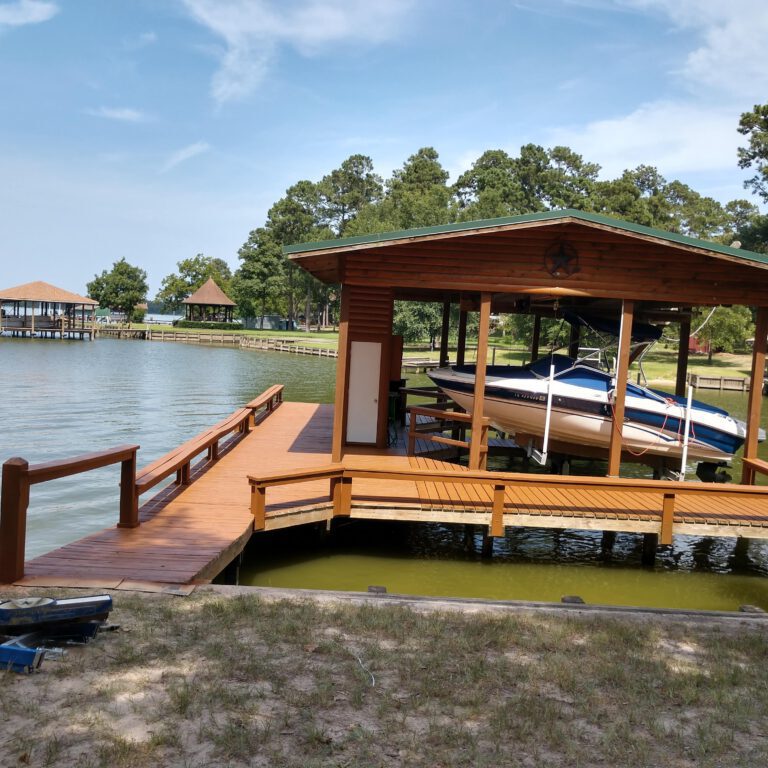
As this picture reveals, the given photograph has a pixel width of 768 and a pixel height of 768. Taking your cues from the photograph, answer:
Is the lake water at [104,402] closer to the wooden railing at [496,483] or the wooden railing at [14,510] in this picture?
the wooden railing at [496,483]

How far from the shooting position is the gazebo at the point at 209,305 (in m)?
82.5

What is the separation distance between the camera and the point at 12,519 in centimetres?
569

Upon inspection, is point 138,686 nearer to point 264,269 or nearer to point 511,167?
point 264,269

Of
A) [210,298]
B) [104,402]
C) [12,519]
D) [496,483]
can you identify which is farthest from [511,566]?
[210,298]

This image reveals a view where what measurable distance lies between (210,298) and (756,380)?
77381 mm

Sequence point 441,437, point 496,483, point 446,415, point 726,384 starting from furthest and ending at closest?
point 726,384
point 441,437
point 446,415
point 496,483

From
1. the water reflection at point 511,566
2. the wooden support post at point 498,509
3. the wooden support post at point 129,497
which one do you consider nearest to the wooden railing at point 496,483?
the wooden support post at point 498,509

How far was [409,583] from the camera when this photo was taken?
329 inches

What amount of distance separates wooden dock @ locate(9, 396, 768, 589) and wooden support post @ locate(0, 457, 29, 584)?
1.45ft

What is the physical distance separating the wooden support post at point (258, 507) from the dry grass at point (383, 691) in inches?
83.9

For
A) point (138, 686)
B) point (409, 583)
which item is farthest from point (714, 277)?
point (138, 686)

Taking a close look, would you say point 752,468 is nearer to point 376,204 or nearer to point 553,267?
point 553,267

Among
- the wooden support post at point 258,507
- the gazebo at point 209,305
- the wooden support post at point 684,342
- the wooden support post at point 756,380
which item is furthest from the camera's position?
the gazebo at point 209,305

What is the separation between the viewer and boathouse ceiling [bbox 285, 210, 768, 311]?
9.48 metres
